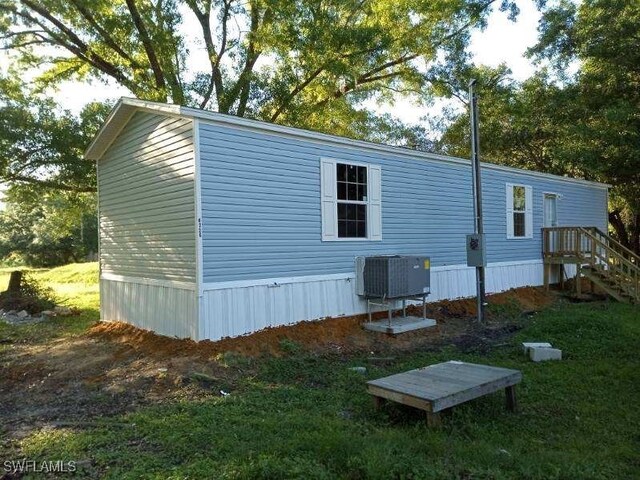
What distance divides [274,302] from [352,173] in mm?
2745

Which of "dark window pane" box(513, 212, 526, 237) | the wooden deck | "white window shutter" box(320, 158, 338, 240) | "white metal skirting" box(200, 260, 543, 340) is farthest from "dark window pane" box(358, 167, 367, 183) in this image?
"dark window pane" box(513, 212, 526, 237)

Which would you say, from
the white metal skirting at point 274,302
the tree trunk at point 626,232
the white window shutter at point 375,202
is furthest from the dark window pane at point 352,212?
the tree trunk at point 626,232

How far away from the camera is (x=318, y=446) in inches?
131

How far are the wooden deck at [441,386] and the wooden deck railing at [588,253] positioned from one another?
8.42 meters

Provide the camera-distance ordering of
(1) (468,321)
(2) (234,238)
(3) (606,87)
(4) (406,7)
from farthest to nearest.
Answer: (4) (406,7) → (3) (606,87) → (1) (468,321) → (2) (234,238)

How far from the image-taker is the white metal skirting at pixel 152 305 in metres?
6.63

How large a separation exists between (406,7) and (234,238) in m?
12.5

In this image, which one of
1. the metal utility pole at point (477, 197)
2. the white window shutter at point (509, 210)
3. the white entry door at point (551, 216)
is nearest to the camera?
the metal utility pole at point (477, 197)

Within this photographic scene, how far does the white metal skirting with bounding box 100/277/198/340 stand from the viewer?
663cm

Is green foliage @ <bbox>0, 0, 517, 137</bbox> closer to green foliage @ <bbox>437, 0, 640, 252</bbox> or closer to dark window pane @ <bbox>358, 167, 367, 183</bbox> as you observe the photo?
green foliage @ <bbox>437, 0, 640, 252</bbox>

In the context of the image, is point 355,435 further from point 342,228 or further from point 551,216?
point 551,216

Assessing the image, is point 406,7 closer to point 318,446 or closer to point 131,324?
point 131,324

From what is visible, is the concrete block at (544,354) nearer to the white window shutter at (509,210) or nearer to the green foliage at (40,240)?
the white window shutter at (509,210)

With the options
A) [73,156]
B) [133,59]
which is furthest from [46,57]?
[73,156]
